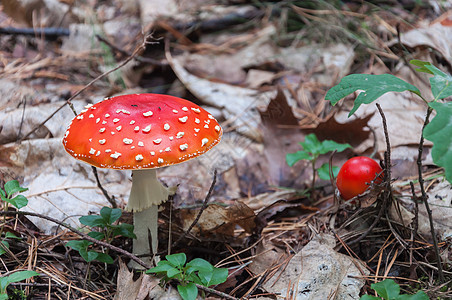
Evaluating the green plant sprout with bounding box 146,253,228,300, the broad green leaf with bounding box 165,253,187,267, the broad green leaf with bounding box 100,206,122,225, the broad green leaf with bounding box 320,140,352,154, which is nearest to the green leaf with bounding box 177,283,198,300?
the green plant sprout with bounding box 146,253,228,300

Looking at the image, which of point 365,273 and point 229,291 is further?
point 229,291

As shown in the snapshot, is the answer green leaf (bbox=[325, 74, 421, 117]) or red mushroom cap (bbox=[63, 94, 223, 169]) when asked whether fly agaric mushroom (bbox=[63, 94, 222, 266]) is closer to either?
red mushroom cap (bbox=[63, 94, 223, 169])

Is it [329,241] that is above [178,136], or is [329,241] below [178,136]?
below

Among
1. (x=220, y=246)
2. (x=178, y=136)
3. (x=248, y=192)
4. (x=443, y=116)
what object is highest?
(x=443, y=116)

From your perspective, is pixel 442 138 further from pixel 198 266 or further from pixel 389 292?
pixel 198 266

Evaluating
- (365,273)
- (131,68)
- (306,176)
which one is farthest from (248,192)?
(131,68)

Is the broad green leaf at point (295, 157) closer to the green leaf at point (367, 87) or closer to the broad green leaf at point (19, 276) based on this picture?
the green leaf at point (367, 87)

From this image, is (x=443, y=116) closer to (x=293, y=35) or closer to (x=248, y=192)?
(x=248, y=192)

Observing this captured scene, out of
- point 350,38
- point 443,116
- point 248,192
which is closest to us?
point 443,116
